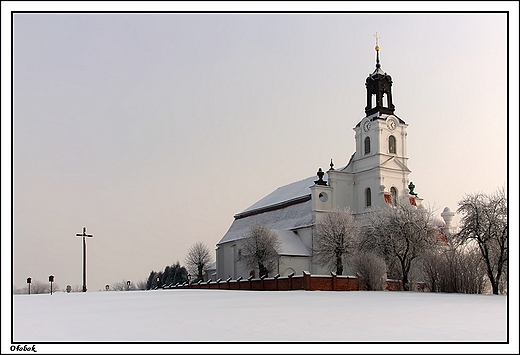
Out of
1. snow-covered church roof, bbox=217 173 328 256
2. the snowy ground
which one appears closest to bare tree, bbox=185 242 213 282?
snow-covered church roof, bbox=217 173 328 256

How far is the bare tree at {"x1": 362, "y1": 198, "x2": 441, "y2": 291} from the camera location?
4584cm

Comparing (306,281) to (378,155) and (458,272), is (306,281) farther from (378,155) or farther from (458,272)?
(378,155)

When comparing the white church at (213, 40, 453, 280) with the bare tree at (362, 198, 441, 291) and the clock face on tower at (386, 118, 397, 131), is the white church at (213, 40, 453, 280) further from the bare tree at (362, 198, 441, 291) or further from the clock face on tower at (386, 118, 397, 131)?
the bare tree at (362, 198, 441, 291)

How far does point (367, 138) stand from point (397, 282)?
26.9 meters

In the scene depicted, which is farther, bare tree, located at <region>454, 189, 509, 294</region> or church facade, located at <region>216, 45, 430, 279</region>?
church facade, located at <region>216, 45, 430, 279</region>

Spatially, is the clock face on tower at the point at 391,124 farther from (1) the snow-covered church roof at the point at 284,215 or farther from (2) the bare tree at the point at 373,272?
(2) the bare tree at the point at 373,272

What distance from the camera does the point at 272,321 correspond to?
1773 cm

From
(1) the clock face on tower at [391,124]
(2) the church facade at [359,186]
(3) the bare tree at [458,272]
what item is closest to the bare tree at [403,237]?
(3) the bare tree at [458,272]

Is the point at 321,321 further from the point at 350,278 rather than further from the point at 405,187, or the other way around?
the point at 405,187

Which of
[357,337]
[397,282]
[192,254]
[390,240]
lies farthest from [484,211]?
[192,254]

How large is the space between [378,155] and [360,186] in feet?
12.8

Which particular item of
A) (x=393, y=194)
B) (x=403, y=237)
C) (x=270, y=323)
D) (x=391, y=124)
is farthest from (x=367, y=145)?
(x=270, y=323)

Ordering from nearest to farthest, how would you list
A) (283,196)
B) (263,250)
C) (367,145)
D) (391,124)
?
1. (263,250)
2. (391,124)
3. (367,145)
4. (283,196)

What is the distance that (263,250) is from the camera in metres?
57.2
